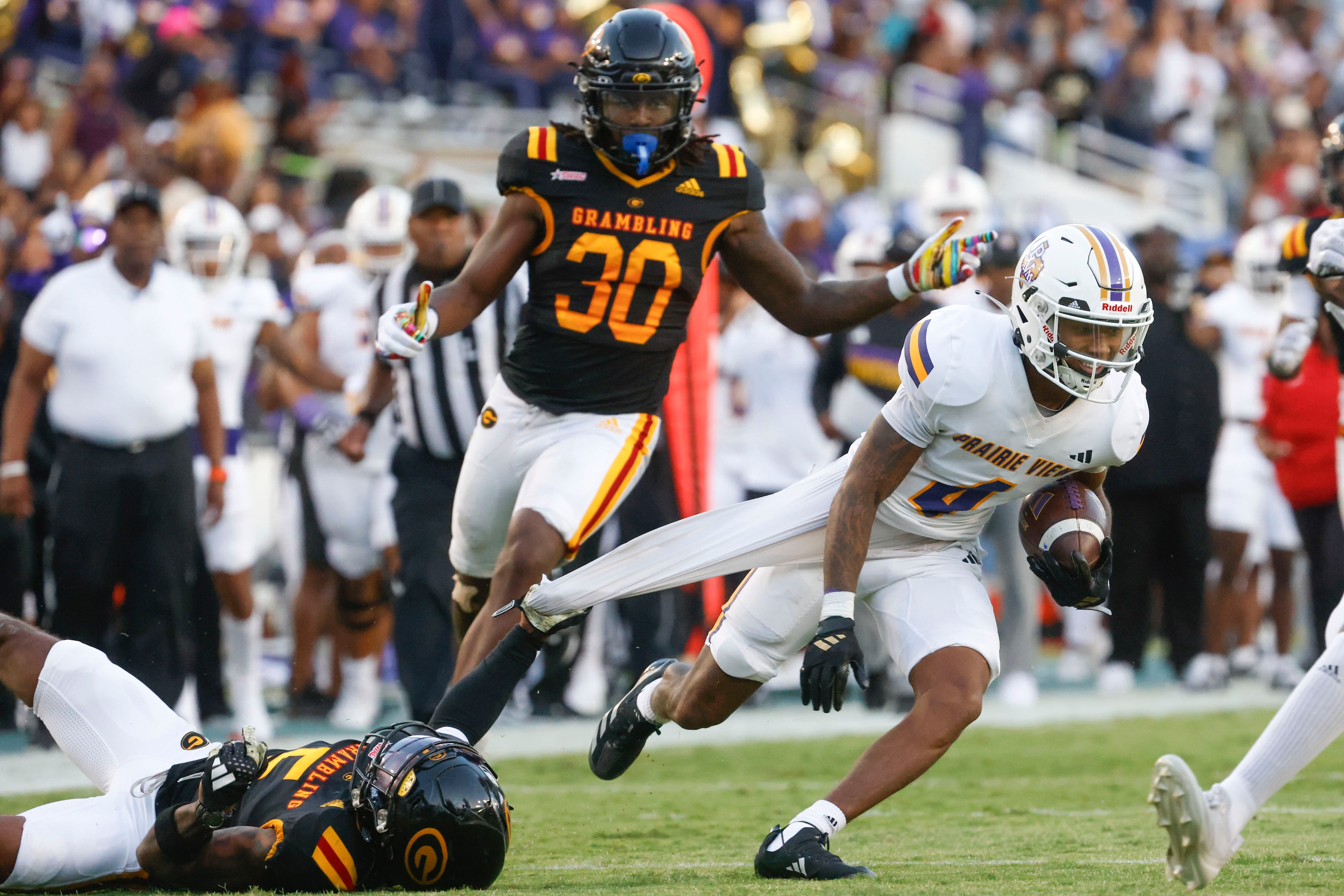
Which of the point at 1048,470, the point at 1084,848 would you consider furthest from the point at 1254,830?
the point at 1048,470

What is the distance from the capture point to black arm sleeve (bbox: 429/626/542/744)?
14.0 feet

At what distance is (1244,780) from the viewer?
11.9ft

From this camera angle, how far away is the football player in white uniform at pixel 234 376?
7.27 meters

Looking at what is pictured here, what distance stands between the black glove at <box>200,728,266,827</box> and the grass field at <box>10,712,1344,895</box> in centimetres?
69

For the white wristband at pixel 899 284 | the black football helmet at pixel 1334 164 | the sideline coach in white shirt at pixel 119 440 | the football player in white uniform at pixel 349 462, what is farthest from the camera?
the football player in white uniform at pixel 349 462

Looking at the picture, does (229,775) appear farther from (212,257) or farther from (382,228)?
(212,257)

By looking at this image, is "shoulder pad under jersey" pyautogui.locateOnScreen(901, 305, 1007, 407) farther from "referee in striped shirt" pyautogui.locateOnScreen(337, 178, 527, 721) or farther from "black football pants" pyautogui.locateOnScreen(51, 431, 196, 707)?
"black football pants" pyautogui.locateOnScreen(51, 431, 196, 707)

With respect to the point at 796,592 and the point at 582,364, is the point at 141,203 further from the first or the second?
the point at 796,592

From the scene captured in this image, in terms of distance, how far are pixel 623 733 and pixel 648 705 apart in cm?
12

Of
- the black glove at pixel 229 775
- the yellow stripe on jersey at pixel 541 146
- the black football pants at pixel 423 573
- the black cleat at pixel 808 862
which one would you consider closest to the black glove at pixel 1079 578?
the black cleat at pixel 808 862

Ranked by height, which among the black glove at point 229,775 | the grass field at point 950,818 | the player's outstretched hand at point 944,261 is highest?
the player's outstretched hand at point 944,261

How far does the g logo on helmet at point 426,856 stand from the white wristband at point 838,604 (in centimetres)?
103

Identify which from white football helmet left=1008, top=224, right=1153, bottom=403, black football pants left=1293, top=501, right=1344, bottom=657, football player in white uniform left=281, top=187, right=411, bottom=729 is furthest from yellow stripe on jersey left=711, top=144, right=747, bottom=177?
black football pants left=1293, top=501, right=1344, bottom=657

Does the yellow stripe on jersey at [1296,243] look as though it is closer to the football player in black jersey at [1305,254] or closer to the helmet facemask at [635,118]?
the football player in black jersey at [1305,254]
